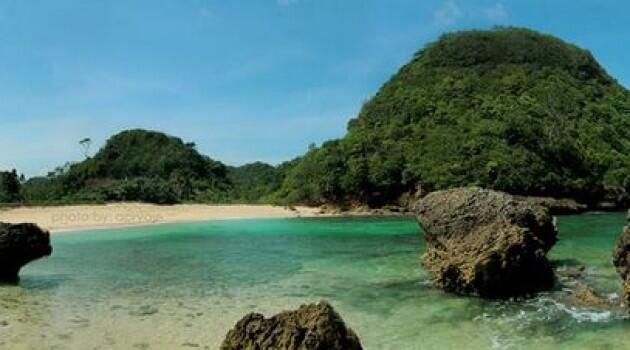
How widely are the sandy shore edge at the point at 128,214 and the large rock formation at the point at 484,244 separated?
30.4 m

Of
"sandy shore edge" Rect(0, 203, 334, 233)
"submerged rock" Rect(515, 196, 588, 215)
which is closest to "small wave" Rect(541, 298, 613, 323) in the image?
"sandy shore edge" Rect(0, 203, 334, 233)

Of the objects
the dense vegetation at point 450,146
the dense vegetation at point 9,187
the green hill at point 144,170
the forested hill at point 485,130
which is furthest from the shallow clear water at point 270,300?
the green hill at point 144,170

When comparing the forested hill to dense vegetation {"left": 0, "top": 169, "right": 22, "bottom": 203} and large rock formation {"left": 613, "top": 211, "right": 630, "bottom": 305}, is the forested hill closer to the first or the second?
dense vegetation {"left": 0, "top": 169, "right": 22, "bottom": 203}

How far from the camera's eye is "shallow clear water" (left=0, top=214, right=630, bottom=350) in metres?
11.3

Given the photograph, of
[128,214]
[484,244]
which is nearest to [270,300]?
[484,244]

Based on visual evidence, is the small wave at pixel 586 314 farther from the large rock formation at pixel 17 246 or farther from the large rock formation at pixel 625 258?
the large rock formation at pixel 17 246

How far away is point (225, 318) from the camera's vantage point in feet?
43.6

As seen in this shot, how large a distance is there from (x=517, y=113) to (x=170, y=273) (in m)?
53.6

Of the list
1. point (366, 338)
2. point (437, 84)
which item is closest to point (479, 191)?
point (366, 338)

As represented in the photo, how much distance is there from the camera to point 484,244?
14930mm

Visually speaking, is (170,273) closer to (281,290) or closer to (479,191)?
(281,290)

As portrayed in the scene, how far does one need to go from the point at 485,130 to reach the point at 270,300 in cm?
5198

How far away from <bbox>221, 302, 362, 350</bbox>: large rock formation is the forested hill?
51.1 meters

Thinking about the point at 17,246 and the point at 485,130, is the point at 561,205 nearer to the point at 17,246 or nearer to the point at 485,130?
the point at 485,130
